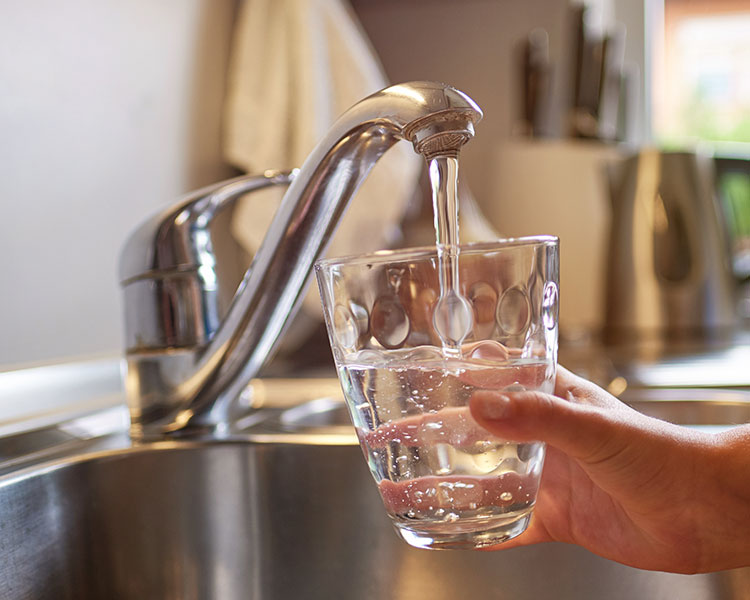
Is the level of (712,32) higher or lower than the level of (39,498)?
higher

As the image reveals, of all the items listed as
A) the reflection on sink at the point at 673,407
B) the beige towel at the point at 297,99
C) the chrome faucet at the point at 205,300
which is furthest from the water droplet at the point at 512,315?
the beige towel at the point at 297,99

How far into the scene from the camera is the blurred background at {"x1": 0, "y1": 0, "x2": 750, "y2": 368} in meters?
0.59

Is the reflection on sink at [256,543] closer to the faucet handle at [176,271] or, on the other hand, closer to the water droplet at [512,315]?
the faucet handle at [176,271]

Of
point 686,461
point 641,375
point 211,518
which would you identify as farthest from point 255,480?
point 641,375

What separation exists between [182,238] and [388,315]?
228 mm

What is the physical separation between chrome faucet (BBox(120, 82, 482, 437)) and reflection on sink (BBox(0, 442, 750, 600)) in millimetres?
42

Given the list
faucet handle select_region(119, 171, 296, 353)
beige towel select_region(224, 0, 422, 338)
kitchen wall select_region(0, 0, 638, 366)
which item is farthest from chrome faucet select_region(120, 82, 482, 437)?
beige towel select_region(224, 0, 422, 338)

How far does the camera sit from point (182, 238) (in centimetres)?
51

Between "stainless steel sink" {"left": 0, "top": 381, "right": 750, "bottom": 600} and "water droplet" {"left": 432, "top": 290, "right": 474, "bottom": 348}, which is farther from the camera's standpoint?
"stainless steel sink" {"left": 0, "top": 381, "right": 750, "bottom": 600}

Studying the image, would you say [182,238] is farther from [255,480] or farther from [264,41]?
[264,41]

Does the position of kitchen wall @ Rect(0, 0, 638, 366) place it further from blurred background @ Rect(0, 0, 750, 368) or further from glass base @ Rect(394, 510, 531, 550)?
glass base @ Rect(394, 510, 531, 550)

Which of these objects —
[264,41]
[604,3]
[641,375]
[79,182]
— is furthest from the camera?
[604,3]

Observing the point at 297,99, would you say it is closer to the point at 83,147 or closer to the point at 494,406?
the point at 83,147

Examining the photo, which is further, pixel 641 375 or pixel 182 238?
pixel 641 375
